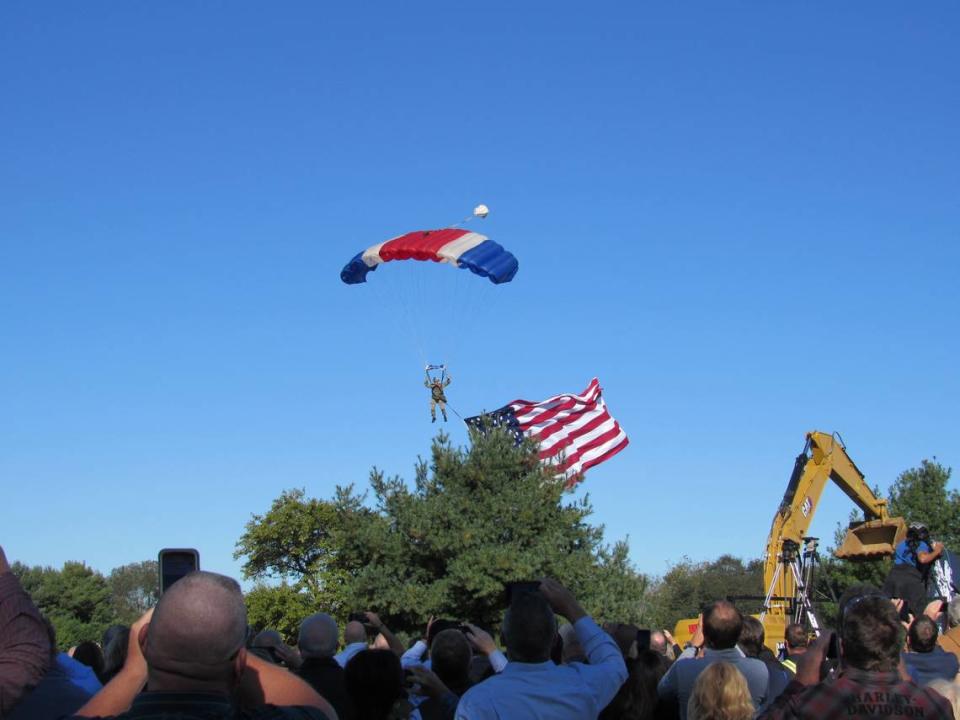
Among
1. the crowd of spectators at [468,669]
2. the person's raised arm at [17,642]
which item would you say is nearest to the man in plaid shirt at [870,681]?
the crowd of spectators at [468,669]

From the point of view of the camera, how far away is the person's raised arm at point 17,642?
3432mm

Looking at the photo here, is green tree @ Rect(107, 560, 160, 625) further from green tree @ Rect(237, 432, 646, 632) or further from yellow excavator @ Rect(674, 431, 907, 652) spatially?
yellow excavator @ Rect(674, 431, 907, 652)

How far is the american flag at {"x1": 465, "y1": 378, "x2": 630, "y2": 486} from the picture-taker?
121 ft

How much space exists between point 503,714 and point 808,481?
23.0 meters

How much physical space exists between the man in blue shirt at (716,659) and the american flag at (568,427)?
30.4 meters

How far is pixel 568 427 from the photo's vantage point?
3778 cm

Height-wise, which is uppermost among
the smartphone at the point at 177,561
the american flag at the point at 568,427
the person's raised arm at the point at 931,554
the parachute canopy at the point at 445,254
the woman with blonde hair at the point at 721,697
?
the parachute canopy at the point at 445,254

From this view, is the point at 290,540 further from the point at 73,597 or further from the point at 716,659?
the point at 716,659

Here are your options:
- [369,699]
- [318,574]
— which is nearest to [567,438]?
[318,574]

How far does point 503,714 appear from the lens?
5.02 metres

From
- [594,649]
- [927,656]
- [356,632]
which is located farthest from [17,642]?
[356,632]

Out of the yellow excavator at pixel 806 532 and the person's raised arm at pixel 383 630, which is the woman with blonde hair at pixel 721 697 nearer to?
the person's raised arm at pixel 383 630

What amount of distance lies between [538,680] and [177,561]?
5.47 ft

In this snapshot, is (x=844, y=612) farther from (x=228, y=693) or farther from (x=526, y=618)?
(x=228, y=693)
